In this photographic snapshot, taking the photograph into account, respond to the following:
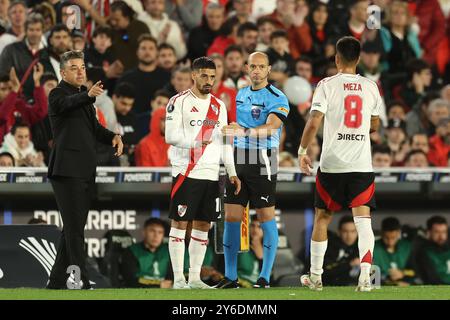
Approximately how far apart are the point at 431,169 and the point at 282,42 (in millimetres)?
3028

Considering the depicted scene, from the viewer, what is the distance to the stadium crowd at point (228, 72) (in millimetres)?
15328

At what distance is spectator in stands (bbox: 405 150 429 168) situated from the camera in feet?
54.7

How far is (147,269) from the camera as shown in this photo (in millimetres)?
14820

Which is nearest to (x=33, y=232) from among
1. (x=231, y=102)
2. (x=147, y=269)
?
(x=147, y=269)

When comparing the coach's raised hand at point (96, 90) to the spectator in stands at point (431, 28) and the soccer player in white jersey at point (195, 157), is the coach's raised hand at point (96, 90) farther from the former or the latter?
the spectator in stands at point (431, 28)

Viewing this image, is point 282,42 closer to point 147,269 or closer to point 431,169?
point 431,169

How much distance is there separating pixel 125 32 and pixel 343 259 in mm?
4610

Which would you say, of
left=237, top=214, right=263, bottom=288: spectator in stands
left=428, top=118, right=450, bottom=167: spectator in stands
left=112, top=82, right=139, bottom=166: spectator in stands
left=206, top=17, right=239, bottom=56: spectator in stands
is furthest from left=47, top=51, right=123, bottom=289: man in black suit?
left=428, top=118, right=450, bottom=167: spectator in stands

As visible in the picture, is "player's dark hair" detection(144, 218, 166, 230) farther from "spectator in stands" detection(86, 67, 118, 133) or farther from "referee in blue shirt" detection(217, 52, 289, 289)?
"referee in blue shirt" detection(217, 52, 289, 289)

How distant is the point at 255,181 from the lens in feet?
39.2

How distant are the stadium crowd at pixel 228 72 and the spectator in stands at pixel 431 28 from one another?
2cm

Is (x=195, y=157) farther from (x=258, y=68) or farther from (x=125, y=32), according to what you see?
(x=125, y=32)

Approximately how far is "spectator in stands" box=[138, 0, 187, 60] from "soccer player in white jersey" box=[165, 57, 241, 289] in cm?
598

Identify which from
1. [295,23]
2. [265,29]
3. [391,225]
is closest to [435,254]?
[391,225]
